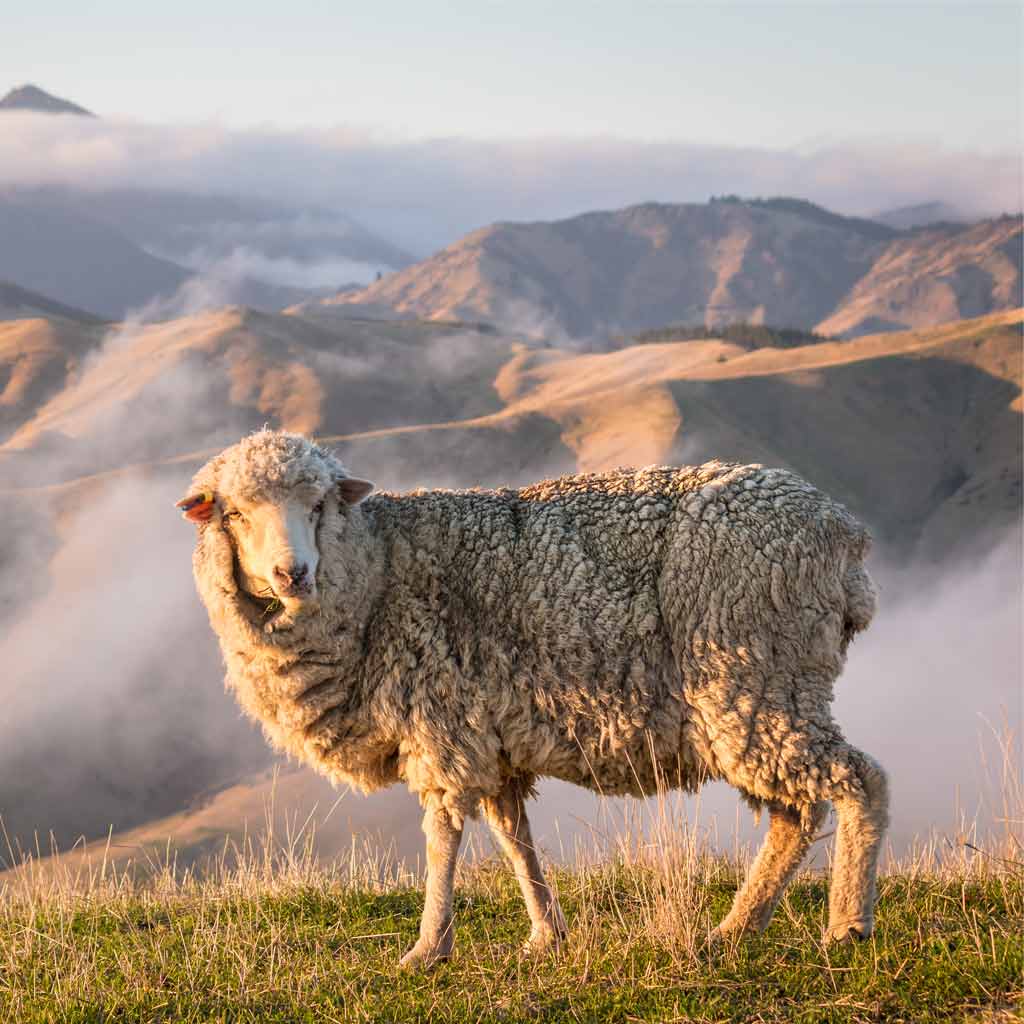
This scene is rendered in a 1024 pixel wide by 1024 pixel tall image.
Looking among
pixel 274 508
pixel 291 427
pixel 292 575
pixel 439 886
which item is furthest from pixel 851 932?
pixel 291 427

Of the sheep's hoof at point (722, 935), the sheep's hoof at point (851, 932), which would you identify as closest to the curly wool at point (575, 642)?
the sheep's hoof at point (851, 932)

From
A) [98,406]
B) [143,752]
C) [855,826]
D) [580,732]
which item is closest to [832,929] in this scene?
[855,826]

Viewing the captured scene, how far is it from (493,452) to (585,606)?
74.9 metres

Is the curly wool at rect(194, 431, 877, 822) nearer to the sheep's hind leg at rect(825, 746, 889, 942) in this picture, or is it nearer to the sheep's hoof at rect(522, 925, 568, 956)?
the sheep's hind leg at rect(825, 746, 889, 942)

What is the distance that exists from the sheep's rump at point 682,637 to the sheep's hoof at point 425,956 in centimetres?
103

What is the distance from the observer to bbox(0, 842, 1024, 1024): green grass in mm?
5383

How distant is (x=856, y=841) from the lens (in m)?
6.17

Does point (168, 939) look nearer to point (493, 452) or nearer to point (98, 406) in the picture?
point (493, 452)

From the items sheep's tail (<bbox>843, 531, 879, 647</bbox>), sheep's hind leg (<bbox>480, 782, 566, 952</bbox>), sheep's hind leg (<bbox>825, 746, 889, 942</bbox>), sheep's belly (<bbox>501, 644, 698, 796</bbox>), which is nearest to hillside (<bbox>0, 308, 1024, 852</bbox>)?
sheep's hind leg (<bbox>480, 782, 566, 952</bbox>)

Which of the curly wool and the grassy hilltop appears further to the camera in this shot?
the curly wool

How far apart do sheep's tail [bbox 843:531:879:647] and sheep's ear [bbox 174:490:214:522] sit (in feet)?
11.5

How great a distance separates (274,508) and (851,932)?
3.65 m

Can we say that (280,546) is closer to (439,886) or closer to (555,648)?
(555,648)

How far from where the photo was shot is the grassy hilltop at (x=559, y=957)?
5387 millimetres
